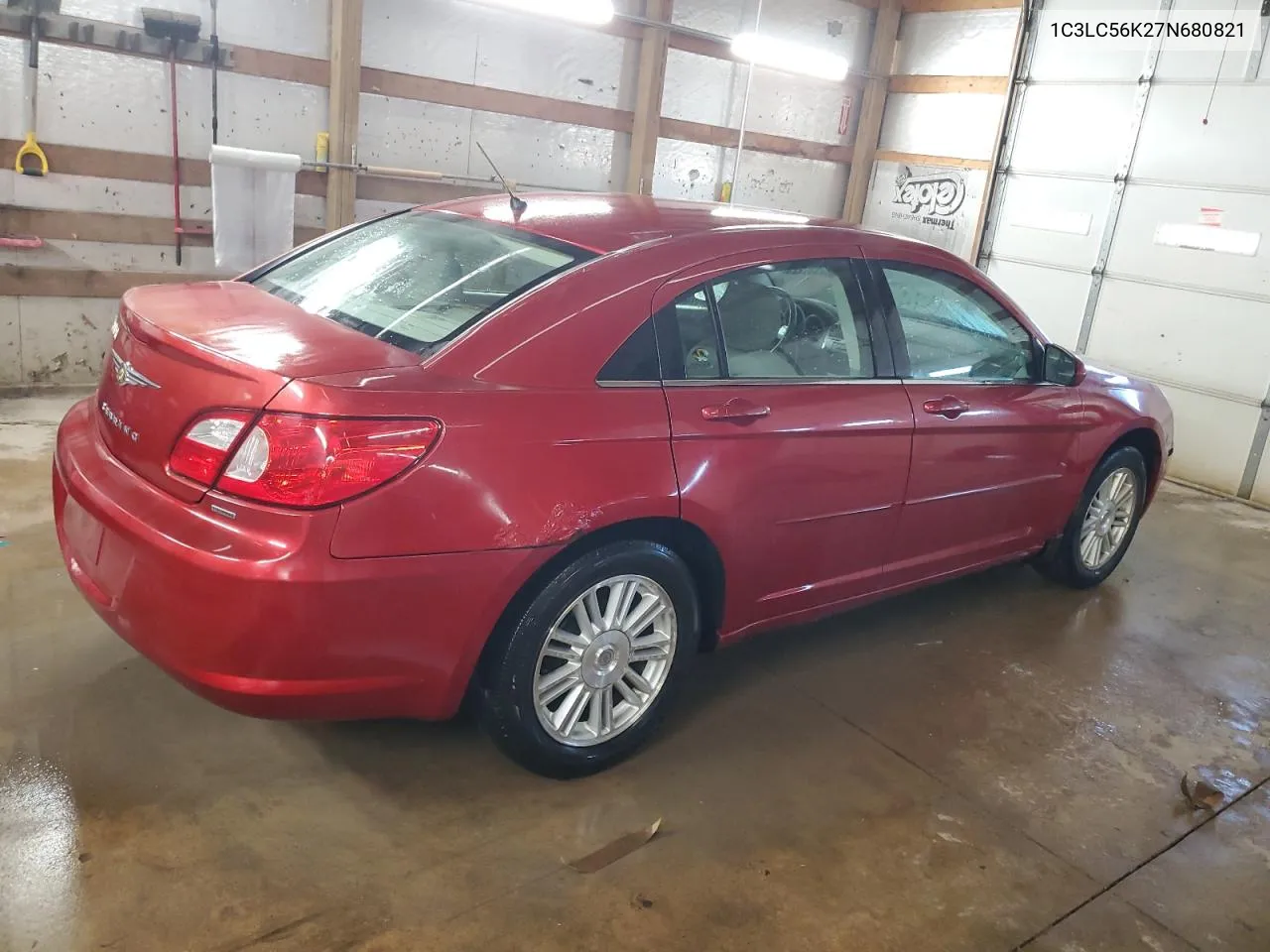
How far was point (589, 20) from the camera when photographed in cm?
645

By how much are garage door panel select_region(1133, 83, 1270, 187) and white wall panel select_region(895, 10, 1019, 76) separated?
1.36 meters

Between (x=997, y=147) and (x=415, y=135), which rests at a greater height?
(x=997, y=147)

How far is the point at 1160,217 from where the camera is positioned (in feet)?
21.6

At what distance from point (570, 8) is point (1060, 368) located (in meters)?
4.27

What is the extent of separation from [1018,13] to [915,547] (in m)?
5.95

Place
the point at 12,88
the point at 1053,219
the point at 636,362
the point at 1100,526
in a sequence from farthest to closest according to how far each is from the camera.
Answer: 1. the point at 1053,219
2. the point at 12,88
3. the point at 1100,526
4. the point at 636,362

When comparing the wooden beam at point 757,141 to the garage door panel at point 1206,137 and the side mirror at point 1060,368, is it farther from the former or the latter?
the side mirror at point 1060,368

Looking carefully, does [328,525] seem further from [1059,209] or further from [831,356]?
[1059,209]

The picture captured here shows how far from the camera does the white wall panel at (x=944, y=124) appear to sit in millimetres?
7684

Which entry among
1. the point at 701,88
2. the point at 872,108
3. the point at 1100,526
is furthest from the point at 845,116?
the point at 1100,526

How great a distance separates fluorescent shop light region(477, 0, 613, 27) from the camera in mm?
6043

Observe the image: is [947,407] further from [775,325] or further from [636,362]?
[636,362]

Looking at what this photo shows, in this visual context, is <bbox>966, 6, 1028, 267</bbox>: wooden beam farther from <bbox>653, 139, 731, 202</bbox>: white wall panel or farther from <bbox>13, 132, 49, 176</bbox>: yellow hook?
<bbox>13, 132, 49, 176</bbox>: yellow hook

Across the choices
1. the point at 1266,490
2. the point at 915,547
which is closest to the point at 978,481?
the point at 915,547
